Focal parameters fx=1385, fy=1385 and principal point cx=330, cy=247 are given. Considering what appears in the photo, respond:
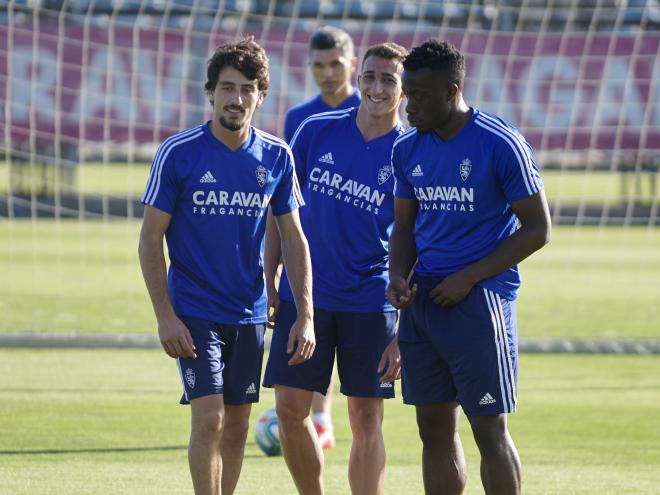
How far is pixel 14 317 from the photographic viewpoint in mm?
14344

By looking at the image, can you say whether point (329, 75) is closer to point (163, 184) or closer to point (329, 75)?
point (329, 75)

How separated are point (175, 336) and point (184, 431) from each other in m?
3.12

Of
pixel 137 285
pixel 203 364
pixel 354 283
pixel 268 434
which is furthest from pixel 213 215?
pixel 137 285

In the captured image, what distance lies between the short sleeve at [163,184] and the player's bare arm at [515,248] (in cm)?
117

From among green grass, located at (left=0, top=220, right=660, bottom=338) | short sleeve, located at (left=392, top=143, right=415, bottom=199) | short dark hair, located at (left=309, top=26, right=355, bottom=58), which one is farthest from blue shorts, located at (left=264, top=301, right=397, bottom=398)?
green grass, located at (left=0, top=220, right=660, bottom=338)

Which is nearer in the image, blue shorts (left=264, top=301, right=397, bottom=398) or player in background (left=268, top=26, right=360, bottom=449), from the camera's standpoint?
blue shorts (left=264, top=301, right=397, bottom=398)

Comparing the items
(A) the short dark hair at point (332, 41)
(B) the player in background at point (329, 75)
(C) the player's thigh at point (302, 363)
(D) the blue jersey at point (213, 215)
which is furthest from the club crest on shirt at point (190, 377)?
(A) the short dark hair at point (332, 41)

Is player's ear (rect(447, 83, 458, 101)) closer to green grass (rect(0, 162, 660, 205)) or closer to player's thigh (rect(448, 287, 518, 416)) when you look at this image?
player's thigh (rect(448, 287, 518, 416))

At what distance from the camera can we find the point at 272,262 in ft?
21.5

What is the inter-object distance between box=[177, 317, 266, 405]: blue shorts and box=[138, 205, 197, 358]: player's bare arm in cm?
9

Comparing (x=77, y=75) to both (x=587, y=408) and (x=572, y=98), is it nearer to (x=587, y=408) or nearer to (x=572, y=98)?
(x=572, y=98)

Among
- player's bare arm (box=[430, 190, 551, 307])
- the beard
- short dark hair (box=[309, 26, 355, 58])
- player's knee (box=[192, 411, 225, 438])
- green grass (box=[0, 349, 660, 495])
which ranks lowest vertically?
green grass (box=[0, 349, 660, 495])

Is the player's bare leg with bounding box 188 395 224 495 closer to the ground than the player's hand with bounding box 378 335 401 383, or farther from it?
closer to the ground

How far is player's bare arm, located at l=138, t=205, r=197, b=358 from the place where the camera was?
5.57 m
